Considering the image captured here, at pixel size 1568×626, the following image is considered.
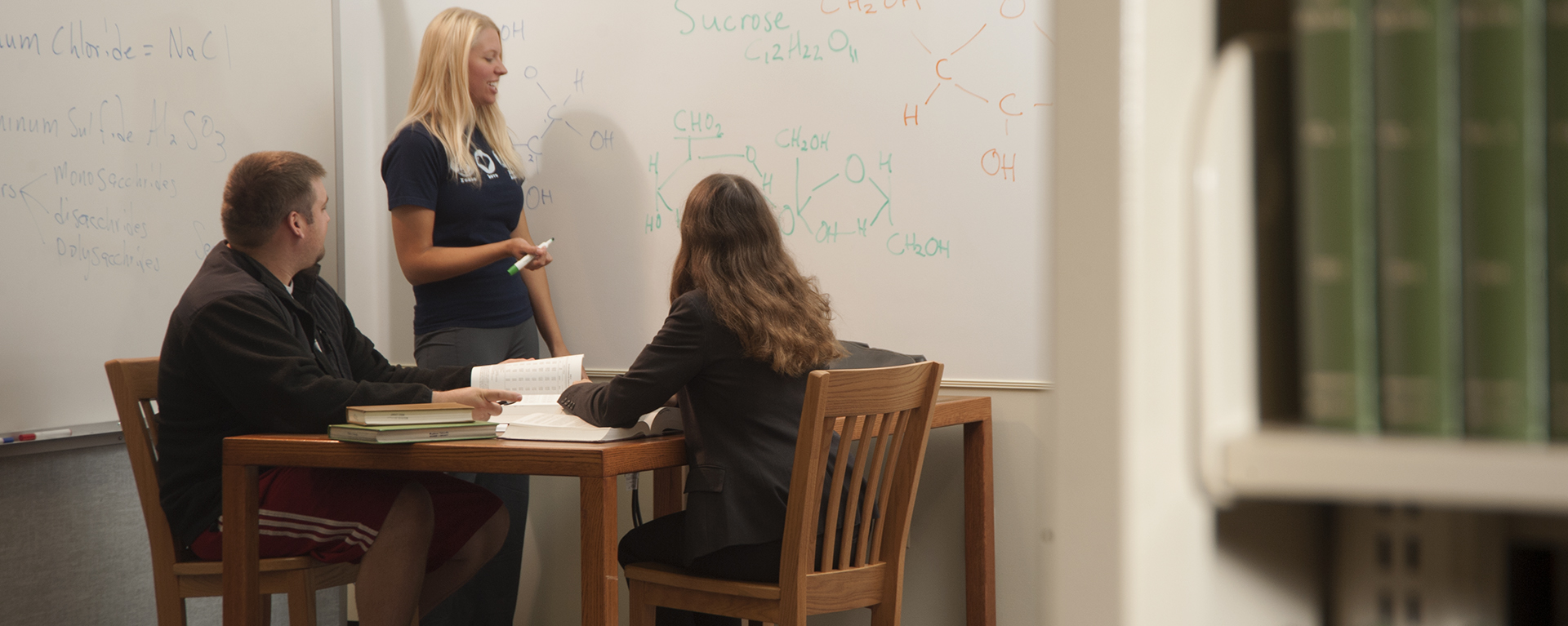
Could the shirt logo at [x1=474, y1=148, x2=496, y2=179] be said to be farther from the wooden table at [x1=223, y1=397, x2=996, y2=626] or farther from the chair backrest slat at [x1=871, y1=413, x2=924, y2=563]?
the chair backrest slat at [x1=871, y1=413, x2=924, y2=563]

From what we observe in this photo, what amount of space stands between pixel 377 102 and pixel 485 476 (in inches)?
45.0

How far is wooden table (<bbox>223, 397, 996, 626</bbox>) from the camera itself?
146cm

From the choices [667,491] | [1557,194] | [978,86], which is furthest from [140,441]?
[1557,194]

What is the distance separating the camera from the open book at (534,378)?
198cm

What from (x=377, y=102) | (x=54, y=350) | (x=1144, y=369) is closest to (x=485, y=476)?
(x=54, y=350)

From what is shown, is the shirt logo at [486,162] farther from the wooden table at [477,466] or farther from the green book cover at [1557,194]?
the green book cover at [1557,194]

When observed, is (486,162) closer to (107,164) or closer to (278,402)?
(107,164)

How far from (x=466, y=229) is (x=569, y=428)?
1.05 m

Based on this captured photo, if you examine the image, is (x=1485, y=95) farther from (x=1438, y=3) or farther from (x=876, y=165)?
(x=876, y=165)

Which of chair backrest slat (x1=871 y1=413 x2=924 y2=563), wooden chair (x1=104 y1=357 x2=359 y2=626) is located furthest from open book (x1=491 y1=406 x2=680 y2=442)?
wooden chair (x1=104 y1=357 x2=359 y2=626)

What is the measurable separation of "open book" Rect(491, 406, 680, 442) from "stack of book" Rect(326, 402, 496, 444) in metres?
0.05

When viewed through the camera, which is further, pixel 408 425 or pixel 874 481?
pixel 874 481

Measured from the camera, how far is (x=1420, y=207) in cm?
39

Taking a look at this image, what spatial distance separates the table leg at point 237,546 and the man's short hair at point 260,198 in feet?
1.53
